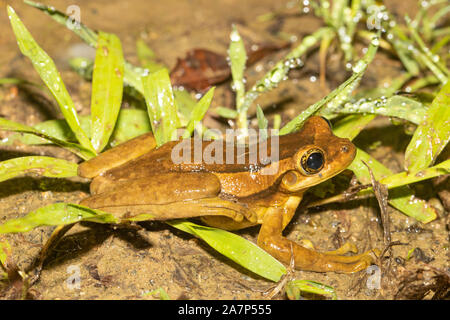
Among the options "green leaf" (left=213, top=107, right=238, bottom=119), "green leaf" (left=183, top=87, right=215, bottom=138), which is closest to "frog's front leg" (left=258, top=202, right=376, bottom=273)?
"green leaf" (left=183, top=87, right=215, bottom=138)

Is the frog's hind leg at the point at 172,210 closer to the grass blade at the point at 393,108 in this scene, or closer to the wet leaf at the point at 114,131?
the wet leaf at the point at 114,131

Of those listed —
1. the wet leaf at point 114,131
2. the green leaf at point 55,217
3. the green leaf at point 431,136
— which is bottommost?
the green leaf at point 55,217

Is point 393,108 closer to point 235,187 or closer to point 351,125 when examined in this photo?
point 351,125

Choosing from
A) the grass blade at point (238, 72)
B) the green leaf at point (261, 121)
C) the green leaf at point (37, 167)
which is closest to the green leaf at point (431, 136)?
the green leaf at point (261, 121)

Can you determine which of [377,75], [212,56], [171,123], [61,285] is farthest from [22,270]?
[377,75]

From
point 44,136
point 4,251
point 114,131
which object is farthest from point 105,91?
point 4,251

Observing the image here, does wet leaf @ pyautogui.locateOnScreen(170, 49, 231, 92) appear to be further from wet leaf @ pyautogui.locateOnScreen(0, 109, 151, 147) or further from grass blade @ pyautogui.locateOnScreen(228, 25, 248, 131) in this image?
wet leaf @ pyautogui.locateOnScreen(0, 109, 151, 147)
